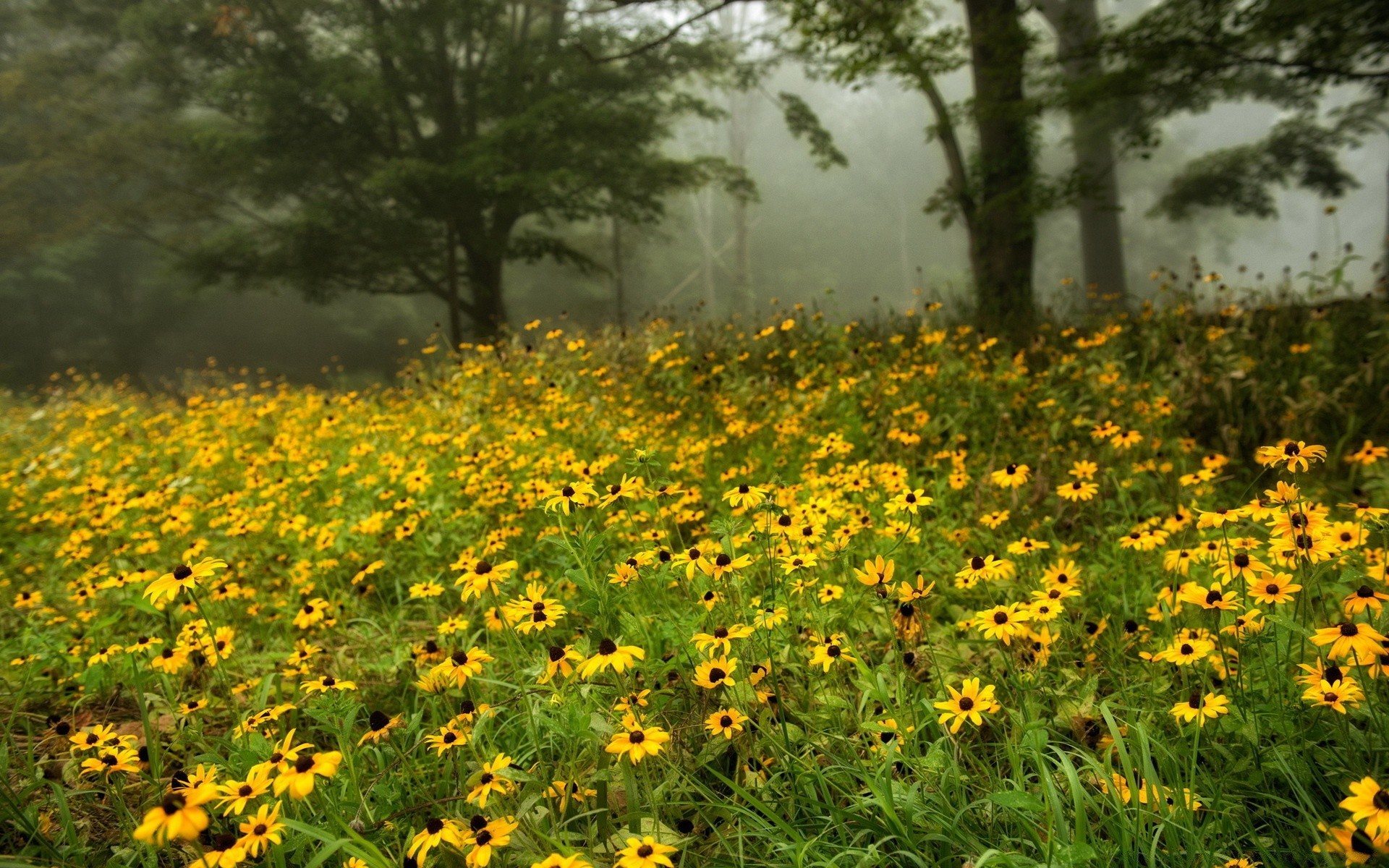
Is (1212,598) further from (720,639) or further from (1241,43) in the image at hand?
(1241,43)

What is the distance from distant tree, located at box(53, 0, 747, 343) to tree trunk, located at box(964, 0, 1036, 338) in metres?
6.20

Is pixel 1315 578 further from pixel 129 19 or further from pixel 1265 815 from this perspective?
pixel 129 19

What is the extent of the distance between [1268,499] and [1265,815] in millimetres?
621

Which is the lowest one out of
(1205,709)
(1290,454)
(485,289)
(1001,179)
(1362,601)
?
(1205,709)

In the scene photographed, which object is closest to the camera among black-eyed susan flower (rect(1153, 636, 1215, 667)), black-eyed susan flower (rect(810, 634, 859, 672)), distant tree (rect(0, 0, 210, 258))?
black-eyed susan flower (rect(1153, 636, 1215, 667))

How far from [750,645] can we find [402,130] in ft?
49.9

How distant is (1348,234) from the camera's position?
197 ft

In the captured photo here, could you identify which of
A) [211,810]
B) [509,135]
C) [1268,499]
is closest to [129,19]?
[509,135]

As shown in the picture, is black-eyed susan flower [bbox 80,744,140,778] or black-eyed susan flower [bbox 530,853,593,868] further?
black-eyed susan flower [bbox 80,744,140,778]

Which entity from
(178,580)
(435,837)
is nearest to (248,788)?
(435,837)

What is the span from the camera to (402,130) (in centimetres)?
1426

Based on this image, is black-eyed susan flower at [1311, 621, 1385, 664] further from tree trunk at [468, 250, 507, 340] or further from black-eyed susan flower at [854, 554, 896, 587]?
tree trunk at [468, 250, 507, 340]

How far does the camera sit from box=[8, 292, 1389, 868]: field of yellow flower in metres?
1.35

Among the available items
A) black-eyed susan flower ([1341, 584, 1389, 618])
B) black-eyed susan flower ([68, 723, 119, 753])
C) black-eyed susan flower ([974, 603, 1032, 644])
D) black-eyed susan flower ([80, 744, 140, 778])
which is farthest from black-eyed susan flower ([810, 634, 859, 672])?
black-eyed susan flower ([68, 723, 119, 753])
